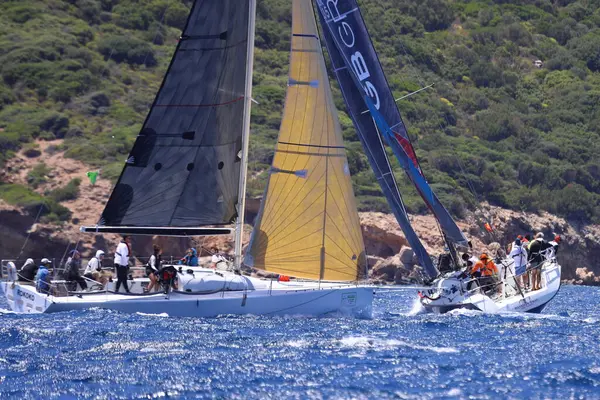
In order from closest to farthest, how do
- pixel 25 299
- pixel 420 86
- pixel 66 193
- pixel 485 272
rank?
pixel 25 299 → pixel 485 272 → pixel 66 193 → pixel 420 86

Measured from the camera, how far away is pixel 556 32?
3152 inches

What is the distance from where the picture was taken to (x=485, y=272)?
25797mm

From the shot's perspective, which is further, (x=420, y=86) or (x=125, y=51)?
(x=420, y=86)

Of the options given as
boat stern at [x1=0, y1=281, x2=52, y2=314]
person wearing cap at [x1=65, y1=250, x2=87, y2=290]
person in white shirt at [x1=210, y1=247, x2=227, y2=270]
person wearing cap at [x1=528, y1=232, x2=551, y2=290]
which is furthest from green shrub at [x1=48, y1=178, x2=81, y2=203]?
person wearing cap at [x1=528, y1=232, x2=551, y2=290]

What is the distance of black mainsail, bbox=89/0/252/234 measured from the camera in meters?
24.1

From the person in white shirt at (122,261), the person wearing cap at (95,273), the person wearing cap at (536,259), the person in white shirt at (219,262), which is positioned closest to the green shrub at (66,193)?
the person wearing cap at (95,273)

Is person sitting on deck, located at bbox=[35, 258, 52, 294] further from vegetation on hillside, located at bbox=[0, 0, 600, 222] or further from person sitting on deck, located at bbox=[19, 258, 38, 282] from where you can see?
vegetation on hillside, located at bbox=[0, 0, 600, 222]

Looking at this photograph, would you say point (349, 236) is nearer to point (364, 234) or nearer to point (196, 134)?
point (196, 134)

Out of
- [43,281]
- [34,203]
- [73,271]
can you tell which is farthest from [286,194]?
[34,203]

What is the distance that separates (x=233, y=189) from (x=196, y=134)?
1417 mm

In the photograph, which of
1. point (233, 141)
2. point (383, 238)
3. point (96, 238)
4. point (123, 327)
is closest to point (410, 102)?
point (383, 238)

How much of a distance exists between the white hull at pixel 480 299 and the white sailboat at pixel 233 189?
2599mm

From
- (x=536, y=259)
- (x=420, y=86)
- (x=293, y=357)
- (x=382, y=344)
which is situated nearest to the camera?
(x=293, y=357)

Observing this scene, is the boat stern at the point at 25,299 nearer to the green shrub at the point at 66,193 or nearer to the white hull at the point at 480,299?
the white hull at the point at 480,299
